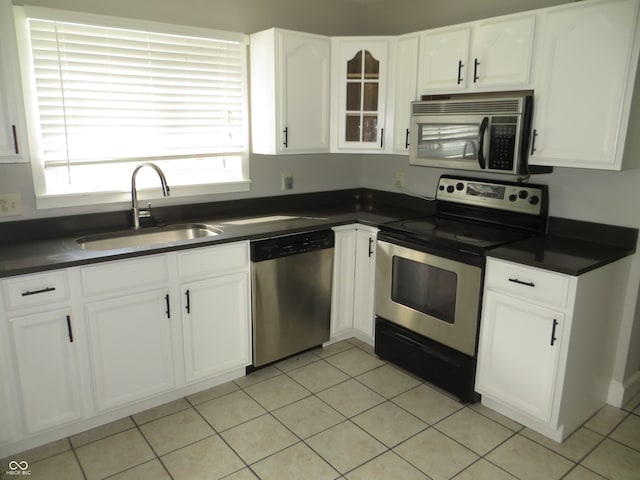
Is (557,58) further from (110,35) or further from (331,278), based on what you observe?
(110,35)

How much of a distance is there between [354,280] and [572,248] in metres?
1.35

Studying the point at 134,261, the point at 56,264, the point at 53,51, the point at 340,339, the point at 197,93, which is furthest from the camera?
the point at 340,339

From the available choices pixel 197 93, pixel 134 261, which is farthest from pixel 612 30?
pixel 134 261

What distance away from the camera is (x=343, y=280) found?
Result: 3.22 m

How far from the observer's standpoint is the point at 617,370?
266cm

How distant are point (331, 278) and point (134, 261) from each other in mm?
1274

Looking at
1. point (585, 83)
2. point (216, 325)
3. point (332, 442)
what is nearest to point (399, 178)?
point (585, 83)

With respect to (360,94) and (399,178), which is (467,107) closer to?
(360,94)

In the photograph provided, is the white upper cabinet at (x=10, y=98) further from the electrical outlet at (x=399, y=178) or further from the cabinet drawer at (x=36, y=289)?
the electrical outlet at (x=399, y=178)

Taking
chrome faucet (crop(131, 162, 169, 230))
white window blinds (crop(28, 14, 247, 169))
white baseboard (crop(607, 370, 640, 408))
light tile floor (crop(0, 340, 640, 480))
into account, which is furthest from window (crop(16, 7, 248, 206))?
white baseboard (crop(607, 370, 640, 408))

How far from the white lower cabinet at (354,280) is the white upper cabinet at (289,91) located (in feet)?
2.16

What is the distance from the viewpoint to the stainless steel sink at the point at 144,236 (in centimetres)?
265

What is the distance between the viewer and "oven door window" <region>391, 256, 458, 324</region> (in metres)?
2.62

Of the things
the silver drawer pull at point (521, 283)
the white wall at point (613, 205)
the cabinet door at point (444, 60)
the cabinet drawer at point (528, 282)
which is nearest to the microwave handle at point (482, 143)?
the cabinet door at point (444, 60)
